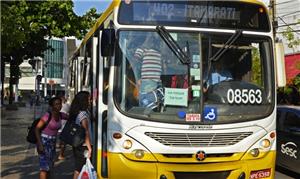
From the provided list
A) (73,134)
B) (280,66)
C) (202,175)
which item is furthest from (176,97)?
(280,66)

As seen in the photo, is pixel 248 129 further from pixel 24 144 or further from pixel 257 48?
pixel 24 144

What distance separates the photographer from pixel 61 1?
19203mm

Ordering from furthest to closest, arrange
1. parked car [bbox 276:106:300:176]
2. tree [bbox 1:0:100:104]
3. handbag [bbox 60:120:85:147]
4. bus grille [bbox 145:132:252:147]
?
tree [bbox 1:0:100:104] < parked car [bbox 276:106:300:176] < handbag [bbox 60:120:85:147] < bus grille [bbox 145:132:252:147]

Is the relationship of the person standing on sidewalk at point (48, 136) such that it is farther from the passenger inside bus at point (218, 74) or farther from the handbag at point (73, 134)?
the passenger inside bus at point (218, 74)

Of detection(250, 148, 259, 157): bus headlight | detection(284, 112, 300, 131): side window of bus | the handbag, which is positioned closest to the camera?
detection(250, 148, 259, 157): bus headlight

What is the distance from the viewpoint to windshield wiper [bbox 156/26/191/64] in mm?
6582

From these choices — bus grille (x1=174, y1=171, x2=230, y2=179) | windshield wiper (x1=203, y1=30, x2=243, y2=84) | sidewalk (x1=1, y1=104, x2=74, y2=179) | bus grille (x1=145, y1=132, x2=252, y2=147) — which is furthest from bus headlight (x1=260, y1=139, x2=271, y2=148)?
sidewalk (x1=1, y1=104, x2=74, y2=179)

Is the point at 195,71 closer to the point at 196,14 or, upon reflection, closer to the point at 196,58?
the point at 196,58

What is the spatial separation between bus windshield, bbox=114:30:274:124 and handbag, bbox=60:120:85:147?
3.24 feet

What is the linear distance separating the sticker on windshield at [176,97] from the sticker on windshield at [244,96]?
0.65m

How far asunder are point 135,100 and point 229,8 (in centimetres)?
195

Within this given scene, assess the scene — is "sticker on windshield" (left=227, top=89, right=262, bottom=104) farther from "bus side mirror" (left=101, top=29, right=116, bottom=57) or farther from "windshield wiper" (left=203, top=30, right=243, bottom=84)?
"bus side mirror" (left=101, top=29, right=116, bottom=57)

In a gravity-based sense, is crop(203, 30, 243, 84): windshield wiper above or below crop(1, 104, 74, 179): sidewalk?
above

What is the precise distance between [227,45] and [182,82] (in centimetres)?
87
